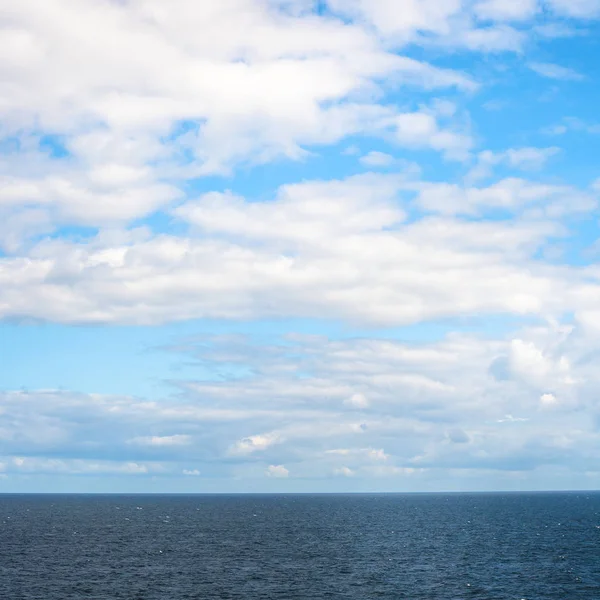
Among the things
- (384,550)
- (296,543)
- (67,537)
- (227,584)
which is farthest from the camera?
(67,537)

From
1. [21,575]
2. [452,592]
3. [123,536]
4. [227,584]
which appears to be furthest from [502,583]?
[123,536]

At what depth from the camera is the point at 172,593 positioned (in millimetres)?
107875

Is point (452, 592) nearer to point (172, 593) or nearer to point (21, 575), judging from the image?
point (172, 593)

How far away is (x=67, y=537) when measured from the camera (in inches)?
7618

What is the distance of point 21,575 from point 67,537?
73.3 meters

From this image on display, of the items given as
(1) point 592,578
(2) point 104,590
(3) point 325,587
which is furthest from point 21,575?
(1) point 592,578

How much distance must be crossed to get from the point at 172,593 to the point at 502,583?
5447 centimetres

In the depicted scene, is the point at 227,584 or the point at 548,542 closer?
the point at 227,584

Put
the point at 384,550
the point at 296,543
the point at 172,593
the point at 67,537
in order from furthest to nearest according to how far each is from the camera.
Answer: the point at 67,537 < the point at 296,543 < the point at 384,550 < the point at 172,593

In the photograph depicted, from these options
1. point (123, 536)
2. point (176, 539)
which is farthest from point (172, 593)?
point (123, 536)

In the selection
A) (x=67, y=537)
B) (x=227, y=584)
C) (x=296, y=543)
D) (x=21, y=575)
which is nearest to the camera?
(x=227, y=584)

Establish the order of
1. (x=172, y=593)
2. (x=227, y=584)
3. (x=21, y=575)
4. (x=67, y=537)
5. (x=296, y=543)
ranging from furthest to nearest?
(x=67, y=537), (x=296, y=543), (x=21, y=575), (x=227, y=584), (x=172, y=593)

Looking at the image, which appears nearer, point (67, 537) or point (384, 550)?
point (384, 550)

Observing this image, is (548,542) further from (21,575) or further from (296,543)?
(21,575)
